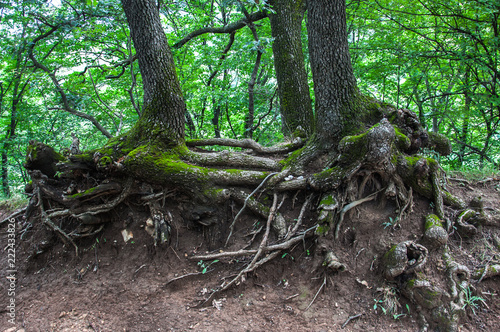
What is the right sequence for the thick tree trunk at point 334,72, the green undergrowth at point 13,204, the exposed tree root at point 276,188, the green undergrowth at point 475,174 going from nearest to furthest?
1. the exposed tree root at point 276,188
2. the thick tree trunk at point 334,72
3. the green undergrowth at point 475,174
4. the green undergrowth at point 13,204

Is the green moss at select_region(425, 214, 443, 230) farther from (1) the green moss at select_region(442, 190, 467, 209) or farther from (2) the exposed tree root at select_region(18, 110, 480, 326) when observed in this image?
(1) the green moss at select_region(442, 190, 467, 209)

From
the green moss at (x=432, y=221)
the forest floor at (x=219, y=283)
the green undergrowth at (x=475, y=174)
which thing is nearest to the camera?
the forest floor at (x=219, y=283)

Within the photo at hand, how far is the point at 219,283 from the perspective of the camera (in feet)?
12.1

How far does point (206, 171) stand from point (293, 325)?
240 centimetres

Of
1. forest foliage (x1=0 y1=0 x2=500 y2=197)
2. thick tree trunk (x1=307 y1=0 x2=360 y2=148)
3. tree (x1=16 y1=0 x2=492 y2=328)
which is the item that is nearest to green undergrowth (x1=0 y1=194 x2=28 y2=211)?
tree (x1=16 y1=0 x2=492 y2=328)

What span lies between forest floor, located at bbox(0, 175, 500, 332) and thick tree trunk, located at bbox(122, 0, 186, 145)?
4.56 ft

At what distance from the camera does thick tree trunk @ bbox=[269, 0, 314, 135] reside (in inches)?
234

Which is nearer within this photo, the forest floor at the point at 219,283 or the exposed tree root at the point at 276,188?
the forest floor at the point at 219,283

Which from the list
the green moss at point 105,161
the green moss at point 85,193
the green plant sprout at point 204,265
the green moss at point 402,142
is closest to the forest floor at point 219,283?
the green plant sprout at point 204,265

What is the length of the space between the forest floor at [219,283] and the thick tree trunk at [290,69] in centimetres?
254

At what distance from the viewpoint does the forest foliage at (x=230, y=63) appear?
600 centimetres

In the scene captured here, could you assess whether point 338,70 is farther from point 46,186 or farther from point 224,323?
point 46,186

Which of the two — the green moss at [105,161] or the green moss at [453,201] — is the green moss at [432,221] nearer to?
the green moss at [453,201]

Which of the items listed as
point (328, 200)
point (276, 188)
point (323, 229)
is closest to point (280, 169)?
point (276, 188)
